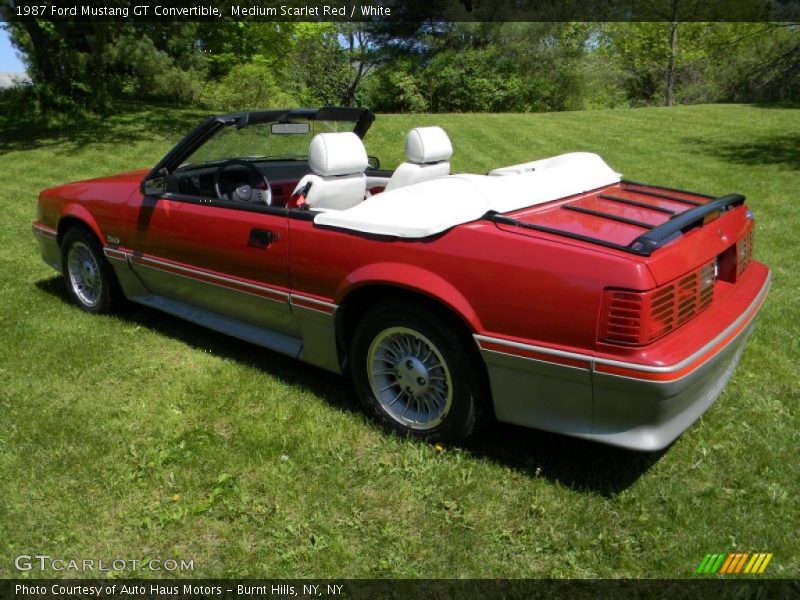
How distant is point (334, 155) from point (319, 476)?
1.76m

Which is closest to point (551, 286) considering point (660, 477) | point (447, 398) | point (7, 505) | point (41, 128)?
point (447, 398)

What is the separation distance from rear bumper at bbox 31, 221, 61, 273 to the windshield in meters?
1.55

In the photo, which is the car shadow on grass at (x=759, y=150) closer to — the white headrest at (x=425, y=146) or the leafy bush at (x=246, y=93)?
the white headrest at (x=425, y=146)

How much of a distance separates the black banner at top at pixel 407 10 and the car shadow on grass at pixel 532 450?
12167 mm

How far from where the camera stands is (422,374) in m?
3.32

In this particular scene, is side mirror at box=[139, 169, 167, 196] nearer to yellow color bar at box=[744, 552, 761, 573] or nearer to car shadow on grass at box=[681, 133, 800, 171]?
yellow color bar at box=[744, 552, 761, 573]

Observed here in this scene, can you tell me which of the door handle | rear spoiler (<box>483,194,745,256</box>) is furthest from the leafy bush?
rear spoiler (<box>483,194,745,256</box>)

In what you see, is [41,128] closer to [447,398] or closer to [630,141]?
[630,141]

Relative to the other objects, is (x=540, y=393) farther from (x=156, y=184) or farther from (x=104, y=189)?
→ (x=104, y=189)

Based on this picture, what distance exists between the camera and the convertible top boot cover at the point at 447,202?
10.3 ft

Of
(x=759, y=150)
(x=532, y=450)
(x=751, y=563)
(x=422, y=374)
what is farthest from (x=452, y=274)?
(x=759, y=150)

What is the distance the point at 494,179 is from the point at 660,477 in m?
1.62

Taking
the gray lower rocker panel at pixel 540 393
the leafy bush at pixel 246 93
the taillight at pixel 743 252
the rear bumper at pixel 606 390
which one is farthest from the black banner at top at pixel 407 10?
the gray lower rocker panel at pixel 540 393

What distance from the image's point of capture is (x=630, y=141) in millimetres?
14367
